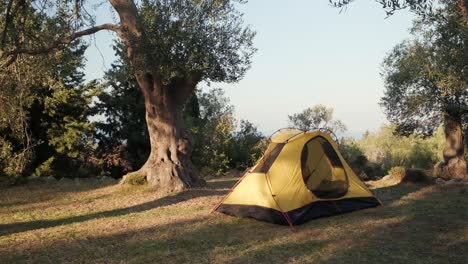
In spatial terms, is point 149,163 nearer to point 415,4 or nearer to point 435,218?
point 435,218

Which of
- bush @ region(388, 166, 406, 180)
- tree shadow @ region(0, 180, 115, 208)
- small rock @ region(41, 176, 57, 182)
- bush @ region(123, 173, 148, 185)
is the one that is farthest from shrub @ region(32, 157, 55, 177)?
bush @ region(388, 166, 406, 180)

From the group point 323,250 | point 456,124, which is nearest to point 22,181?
point 323,250

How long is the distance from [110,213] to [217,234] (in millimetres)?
3396

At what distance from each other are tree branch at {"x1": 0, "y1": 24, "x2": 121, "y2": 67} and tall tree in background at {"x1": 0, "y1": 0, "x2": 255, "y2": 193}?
24 mm

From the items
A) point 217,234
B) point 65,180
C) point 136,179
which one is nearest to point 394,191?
point 217,234

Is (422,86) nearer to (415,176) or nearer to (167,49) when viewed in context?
(415,176)

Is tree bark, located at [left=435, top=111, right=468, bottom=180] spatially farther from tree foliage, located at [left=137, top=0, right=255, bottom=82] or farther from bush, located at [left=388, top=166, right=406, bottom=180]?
tree foliage, located at [left=137, top=0, right=255, bottom=82]

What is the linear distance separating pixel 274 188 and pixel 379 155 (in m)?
25.2

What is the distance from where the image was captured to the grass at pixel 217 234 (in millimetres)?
6750

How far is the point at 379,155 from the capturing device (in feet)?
106

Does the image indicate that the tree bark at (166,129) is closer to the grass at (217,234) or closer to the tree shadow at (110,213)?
the tree shadow at (110,213)

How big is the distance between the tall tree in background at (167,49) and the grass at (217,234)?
1963 mm

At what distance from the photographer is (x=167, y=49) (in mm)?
11438

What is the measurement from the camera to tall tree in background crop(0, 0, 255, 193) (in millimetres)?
11422
